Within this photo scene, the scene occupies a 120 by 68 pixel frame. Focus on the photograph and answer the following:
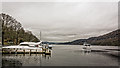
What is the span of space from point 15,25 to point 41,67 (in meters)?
64.0

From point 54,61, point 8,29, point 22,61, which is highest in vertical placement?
point 8,29

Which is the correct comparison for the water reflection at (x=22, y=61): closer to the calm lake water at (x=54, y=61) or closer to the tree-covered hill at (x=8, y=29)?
the calm lake water at (x=54, y=61)

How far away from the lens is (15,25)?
9038cm

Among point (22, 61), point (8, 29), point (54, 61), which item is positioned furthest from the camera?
point (8, 29)

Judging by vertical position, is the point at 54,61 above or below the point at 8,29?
below

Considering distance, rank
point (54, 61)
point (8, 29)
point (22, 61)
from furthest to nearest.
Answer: point (8, 29) < point (54, 61) < point (22, 61)

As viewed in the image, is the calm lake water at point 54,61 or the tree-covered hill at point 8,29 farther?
the tree-covered hill at point 8,29

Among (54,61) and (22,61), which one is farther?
(54,61)

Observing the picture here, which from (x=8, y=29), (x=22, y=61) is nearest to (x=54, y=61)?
(x=22, y=61)

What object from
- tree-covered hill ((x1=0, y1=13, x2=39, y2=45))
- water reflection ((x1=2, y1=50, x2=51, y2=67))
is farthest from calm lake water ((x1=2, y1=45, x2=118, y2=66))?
tree-covered hill ((x1=0, y1=13, x2=39, y2=45))

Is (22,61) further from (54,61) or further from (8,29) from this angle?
(8,29)

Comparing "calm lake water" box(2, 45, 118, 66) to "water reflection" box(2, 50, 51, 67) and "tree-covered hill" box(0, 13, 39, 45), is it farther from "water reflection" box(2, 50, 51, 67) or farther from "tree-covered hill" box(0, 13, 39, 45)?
"tree-covered hill" box(0, 13, 39, 45)

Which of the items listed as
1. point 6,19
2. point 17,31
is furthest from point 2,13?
point 17,31

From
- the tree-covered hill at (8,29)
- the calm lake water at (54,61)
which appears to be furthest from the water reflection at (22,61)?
the tree-covered hill at (8,29)
